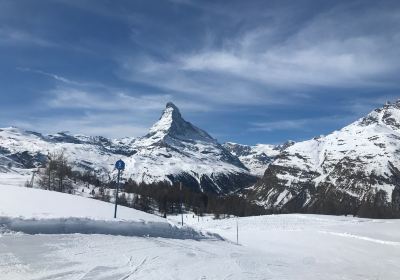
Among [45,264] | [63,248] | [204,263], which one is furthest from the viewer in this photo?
[204,263]

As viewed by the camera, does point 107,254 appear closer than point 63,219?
Yes

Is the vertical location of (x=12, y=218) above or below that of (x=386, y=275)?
above

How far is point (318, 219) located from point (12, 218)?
76.5m

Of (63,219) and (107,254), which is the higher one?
(63,219)

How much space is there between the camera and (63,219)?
76.7 feet

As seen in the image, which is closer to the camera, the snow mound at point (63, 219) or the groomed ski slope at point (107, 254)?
the groomed ski slope at point (107, 254)

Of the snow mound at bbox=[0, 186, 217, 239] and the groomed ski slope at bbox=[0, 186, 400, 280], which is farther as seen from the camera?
the snow mound at bbox=[0, 186, 217, 239]

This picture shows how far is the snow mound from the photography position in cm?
2186

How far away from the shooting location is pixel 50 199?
30.1 metres

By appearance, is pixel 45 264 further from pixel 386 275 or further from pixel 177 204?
pixel 177 204

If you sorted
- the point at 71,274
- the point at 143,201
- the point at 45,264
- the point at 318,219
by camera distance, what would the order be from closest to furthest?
the point at 71,274, the point at 45,264, the point at 318,219, the point at 143,201

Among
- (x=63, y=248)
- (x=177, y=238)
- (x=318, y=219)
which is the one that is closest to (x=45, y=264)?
(x=63, y=248)

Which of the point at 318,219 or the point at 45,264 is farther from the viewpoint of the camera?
the point at 318,219

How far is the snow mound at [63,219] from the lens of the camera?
21.9 m
